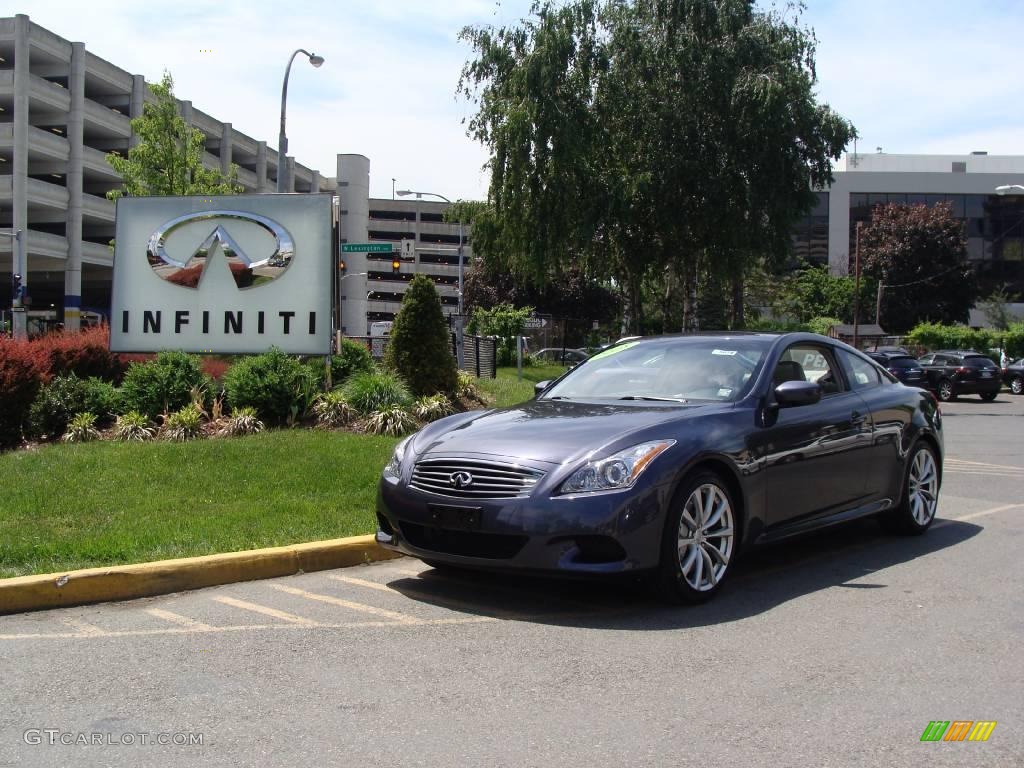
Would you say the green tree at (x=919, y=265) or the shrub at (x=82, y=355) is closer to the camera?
the shrub at (x=82, y=355)

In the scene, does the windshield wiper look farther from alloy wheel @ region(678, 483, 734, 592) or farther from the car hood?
alloy wheel @ region(678, 483, 734, 592)

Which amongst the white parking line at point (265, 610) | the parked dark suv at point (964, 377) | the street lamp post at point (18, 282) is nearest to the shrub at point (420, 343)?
the white parking line at point (265, 610)

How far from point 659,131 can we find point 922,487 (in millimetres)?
22491

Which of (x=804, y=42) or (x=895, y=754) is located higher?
(x=804, y=42)

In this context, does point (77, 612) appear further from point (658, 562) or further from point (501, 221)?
point (501, 221)

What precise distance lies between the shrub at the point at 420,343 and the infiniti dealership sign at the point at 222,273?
128 cm

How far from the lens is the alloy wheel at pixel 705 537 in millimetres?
5574

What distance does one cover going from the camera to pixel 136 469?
9.71 m

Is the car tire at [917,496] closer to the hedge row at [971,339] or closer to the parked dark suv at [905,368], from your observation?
the parked dark suv at [905,368]

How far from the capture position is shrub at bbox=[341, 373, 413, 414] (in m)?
12.9

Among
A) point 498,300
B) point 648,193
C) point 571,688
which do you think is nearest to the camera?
point 571,688

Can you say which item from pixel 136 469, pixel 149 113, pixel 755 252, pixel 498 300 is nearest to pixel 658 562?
pixel 136 469

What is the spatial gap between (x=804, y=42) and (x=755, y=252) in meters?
6.30

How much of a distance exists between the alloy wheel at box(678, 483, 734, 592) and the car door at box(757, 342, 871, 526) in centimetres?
46
